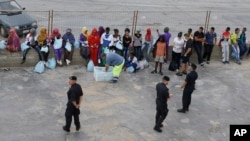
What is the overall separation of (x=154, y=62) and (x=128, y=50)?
4.24ft

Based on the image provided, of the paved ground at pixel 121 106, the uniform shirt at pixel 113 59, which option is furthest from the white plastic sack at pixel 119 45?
the uniform shirt at pixel 113 59

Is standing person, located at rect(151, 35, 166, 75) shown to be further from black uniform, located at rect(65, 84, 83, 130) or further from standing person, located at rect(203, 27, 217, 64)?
black uniform, located at rect(65, 84, 83, 130)

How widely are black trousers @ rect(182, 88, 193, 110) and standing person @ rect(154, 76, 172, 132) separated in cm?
134

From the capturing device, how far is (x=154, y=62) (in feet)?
57.3

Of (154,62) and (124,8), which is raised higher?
(124,8)

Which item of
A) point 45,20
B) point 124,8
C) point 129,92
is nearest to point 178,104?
point 129,92

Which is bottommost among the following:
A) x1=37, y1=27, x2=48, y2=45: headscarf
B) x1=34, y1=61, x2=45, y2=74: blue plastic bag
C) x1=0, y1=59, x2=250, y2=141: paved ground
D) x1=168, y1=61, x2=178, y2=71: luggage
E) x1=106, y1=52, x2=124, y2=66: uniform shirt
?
x1=0, y1=59, x2=250, y2=141: paved ground

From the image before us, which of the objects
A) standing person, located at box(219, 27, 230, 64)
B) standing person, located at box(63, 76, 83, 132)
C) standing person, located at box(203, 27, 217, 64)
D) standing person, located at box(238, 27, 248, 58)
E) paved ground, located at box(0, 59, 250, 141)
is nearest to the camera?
standing person, located at box(63, 76, 83, 132)

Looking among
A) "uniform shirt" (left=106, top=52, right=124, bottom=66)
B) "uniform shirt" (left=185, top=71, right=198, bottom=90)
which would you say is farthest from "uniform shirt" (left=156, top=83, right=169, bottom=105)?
"uniform shirt" (left=106, top=52, right=124, bottom=66)

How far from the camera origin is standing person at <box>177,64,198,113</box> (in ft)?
43.2

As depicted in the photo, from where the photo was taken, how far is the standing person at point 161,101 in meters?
12.1

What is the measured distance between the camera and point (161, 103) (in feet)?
40.1

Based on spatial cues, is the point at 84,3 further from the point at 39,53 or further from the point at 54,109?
the point at 54,109

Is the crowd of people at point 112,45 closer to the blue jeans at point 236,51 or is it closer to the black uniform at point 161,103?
the blue jeans at point 236,51
